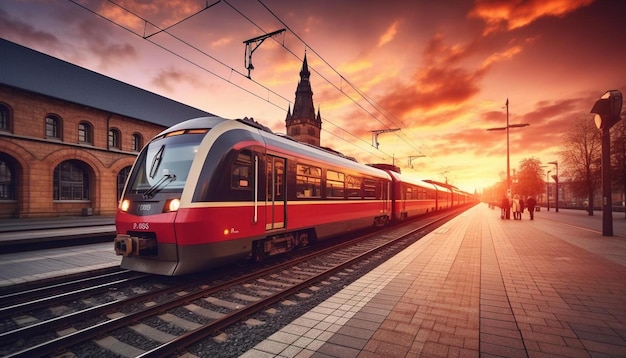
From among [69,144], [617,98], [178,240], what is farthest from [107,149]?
[617,98]

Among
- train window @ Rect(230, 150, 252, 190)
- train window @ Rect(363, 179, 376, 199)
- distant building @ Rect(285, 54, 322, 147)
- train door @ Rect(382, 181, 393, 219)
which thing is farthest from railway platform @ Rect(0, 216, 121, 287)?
distant building @ Rect(285, 54, 322, 147)

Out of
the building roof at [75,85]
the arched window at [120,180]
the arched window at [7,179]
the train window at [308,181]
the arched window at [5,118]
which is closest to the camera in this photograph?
the train window at [308,181]

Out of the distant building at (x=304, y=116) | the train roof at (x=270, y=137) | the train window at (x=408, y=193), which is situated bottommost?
the train window at (x=408, y=193)

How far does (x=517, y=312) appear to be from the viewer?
4457 mm

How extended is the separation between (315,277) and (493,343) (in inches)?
136

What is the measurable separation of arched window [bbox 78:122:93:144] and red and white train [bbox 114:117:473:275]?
2512 cm

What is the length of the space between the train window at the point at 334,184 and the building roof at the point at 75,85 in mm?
25457

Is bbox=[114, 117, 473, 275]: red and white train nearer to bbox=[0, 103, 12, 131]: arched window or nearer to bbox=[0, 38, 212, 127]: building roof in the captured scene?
bbox=[0, 103, 12, 131]: arched window

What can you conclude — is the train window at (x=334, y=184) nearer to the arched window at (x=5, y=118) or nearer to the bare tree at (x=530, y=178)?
the arched window at (x=5, y=118)

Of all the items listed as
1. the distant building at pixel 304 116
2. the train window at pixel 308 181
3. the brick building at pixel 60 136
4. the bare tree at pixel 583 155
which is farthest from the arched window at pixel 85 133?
the distant building at pixel 304 116

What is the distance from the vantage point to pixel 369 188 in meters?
13.8

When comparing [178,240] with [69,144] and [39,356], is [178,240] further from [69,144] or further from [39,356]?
[69,144]

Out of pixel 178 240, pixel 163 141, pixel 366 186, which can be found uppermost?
pixel 163 141

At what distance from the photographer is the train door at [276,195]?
7273 mm
